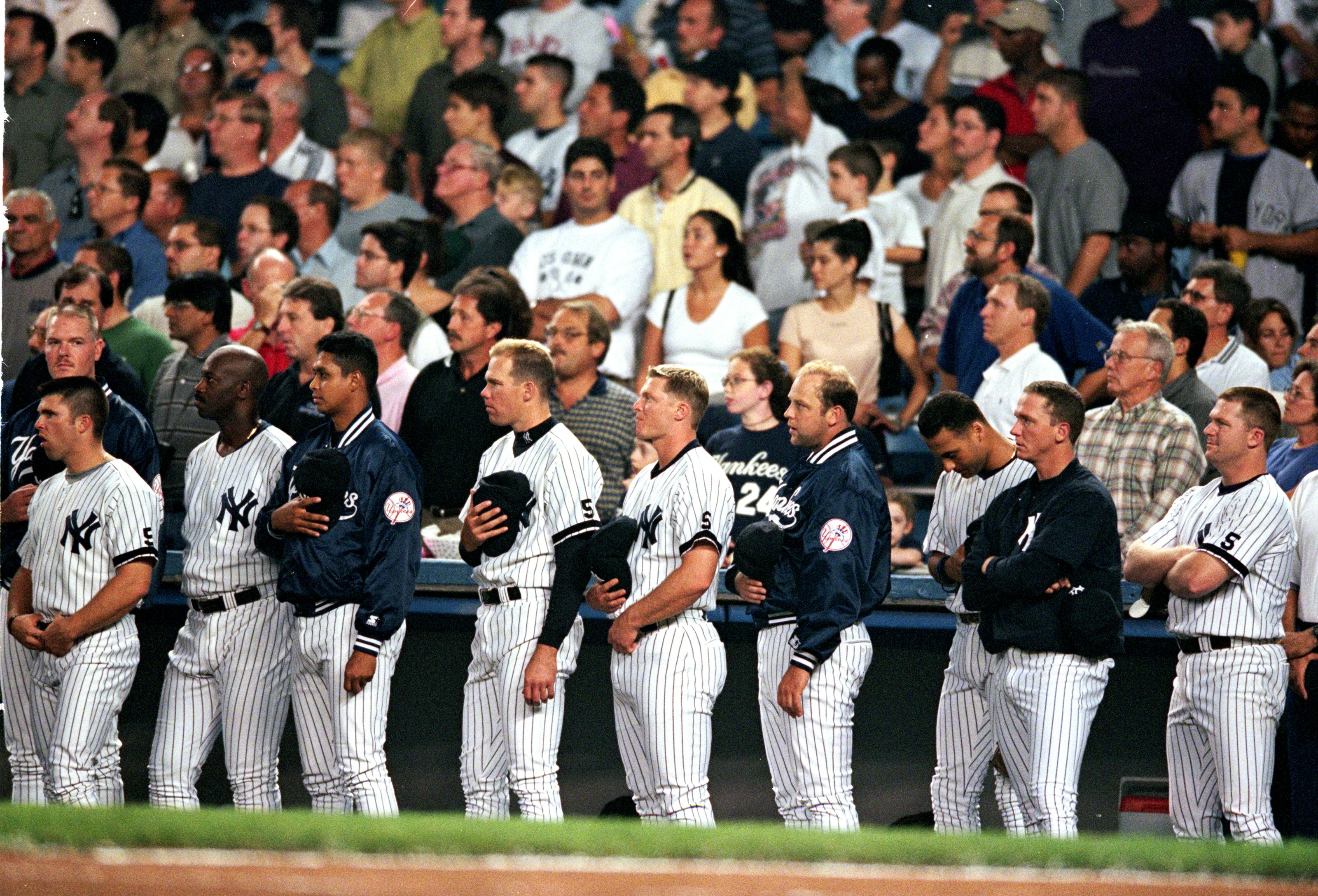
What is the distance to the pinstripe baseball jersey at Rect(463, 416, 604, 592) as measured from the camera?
581cm

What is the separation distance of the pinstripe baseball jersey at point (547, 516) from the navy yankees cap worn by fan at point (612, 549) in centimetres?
11

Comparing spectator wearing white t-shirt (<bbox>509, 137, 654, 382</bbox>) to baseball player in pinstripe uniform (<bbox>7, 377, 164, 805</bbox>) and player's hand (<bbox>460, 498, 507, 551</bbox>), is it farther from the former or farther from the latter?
baseball player in pinstripe uniform (<bbox>7, 377, 164, 805</bbox>)

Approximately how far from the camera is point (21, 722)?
623cm

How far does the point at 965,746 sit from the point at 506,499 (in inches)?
72.8

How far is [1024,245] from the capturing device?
725 centimetres

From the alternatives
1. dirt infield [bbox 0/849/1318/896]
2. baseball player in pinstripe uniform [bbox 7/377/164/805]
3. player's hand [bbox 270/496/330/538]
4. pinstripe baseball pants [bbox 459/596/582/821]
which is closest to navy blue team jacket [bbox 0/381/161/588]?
baseball player in pinstripe uniform [bbox 7/377/164/805]

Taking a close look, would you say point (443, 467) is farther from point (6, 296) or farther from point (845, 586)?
point (6, 296)

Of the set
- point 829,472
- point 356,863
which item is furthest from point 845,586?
point 356,863

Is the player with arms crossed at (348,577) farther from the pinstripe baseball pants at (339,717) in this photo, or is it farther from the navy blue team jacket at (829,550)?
the navy blue team jacket at (829,550)

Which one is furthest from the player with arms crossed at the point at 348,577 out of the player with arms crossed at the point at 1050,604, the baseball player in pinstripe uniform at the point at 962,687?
the player with arms crossed at the point at 1050,604

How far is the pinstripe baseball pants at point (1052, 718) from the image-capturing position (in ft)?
18.0

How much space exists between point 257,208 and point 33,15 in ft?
9.95

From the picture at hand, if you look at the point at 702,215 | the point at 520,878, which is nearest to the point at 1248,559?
the point at 702,215

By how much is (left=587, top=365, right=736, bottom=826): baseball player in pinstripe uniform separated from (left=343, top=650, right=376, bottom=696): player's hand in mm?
794
